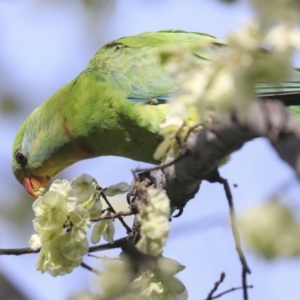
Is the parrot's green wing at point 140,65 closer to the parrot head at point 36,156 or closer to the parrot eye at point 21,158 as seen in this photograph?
the parrot head at point 36,156

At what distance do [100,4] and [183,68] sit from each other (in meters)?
1.85

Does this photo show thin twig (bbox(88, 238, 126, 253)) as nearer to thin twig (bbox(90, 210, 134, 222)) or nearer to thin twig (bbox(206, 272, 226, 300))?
thin twig (bbox(90, 210, 134, 222))

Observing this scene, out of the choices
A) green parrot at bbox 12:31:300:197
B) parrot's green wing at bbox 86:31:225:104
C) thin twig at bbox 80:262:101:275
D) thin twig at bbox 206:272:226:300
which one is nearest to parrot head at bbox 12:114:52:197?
green parrot at bbox 12:31:300:197

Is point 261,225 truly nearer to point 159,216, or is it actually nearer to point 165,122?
point 159,216

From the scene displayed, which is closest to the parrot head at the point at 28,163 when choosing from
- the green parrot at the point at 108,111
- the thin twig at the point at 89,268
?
the green parrot at the point at 108,111

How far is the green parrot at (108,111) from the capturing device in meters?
3.46

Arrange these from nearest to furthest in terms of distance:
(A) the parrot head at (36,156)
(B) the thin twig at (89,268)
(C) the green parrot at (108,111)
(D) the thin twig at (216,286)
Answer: (D) the thin twig at (216,286), (B) the thin twig at (89,268), (C) the green parrot at (108,111), (A) the parrot head at (36,156)

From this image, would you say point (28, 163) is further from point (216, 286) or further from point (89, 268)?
point (216, 286)

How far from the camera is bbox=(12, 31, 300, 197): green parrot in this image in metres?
3.46

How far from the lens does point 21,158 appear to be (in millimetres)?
4539

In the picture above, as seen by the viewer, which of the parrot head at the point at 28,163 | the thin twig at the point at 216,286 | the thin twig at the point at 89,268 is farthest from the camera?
the parrot head at the point at 28,163

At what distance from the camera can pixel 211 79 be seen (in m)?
1.34

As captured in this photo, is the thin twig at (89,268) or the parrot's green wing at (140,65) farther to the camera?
the parrot's green wing at (140,65)

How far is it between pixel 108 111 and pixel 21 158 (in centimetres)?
122
